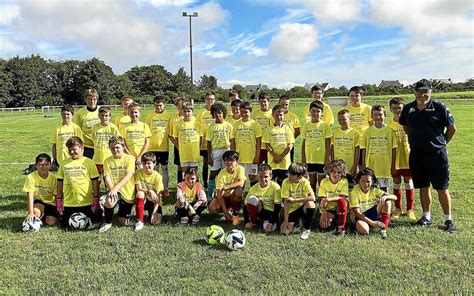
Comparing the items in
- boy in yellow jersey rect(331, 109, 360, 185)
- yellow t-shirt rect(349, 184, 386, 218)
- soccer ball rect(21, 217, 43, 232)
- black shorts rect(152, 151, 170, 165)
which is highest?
boy in yellow jersey rect(331, 109, 360, 185)

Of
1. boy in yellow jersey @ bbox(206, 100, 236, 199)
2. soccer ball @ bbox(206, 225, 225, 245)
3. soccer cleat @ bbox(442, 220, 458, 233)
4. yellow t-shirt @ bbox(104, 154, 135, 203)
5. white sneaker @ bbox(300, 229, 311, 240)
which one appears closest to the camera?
soccer ball @ bbox(206, 225, 225, 245)

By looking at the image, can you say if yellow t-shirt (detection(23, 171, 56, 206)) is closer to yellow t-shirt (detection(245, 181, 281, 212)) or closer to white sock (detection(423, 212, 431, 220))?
yellow t-shirt (detection(245, 181, 281, 212))

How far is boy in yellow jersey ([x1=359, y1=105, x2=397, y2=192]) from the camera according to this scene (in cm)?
614

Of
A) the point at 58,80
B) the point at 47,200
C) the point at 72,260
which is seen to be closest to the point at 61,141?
the point at 47,200

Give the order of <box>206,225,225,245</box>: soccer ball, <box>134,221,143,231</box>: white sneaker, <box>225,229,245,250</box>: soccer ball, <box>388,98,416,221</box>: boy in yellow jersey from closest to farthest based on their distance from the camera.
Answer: <box>225,229,245,250</box>: soccer ball → <box>206,225,225,245</box>: soccer ball → <box>134,221,143,231</box>: white sneaker → <box>388,98,416,221</box>: boy in yellow jersey

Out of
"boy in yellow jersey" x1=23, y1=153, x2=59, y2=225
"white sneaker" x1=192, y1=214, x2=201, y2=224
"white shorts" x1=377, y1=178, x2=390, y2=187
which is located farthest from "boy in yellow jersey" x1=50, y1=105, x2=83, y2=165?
"white shorts" x1=377, y1=178, x2=390, y2=187

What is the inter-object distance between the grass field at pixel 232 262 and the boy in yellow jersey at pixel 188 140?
1.44 m

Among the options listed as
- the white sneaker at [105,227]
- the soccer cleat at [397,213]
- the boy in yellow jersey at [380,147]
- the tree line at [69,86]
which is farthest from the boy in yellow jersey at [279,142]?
the tree line at [69,86]

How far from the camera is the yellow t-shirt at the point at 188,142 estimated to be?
718 cm

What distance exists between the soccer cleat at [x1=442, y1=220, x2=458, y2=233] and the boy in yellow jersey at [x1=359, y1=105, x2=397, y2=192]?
101 centimetres

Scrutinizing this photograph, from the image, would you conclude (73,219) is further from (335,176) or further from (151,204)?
(335,176)

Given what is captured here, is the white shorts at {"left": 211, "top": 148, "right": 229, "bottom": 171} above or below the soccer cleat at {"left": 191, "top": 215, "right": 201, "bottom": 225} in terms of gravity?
above

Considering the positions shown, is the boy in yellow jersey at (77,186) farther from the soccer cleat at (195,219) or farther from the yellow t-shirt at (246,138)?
the yellow t-shirt at (246,138)

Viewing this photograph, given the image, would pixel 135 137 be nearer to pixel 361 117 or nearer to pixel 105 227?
pixel 105 227
